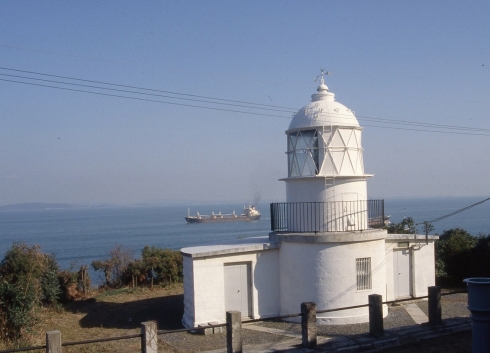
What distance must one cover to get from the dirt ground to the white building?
1447 mm

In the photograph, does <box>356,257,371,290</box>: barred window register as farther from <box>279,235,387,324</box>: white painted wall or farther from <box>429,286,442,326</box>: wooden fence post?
<box>429,286,442,326</box>: wooden fence post

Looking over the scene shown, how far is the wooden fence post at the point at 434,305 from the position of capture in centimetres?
1176

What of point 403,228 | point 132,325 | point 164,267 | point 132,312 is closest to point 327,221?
point 132,325

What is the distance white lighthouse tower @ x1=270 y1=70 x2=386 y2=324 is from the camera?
558 inches

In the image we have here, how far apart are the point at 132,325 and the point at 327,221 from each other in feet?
20.8

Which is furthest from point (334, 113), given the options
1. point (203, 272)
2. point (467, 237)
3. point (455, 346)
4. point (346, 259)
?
point (467, 237)

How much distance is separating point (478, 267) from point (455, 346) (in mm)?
10898

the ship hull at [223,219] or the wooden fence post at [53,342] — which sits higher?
the wooden fence post at [53,342]

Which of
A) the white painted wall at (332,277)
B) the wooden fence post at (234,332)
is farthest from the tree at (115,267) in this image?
the wooden fence post at (234,332)

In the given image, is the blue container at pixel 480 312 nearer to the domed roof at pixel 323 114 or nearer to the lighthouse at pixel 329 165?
the lighthouse at pixel 329 165

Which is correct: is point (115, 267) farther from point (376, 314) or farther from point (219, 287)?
point (376, 314)

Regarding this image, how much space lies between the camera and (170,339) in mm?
13070

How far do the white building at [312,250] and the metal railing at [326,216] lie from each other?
3 centimetres

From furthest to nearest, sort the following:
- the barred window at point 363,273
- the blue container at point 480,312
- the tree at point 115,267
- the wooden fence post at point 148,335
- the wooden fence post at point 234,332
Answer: the tree at point 115,267
the barred window at point 363,273
the wooden fence post at point 234,332
the wooden fence post at point 148,335
the blue container at point 480,312
